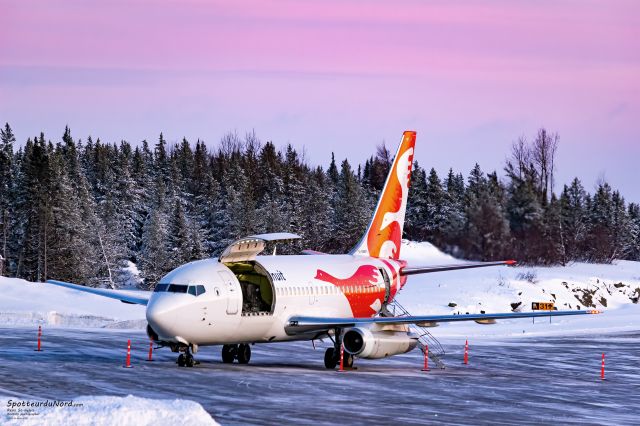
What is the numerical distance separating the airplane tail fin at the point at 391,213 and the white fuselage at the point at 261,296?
1312 mm

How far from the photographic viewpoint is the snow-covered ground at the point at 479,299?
63750 mm

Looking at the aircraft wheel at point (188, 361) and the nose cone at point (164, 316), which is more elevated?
the nose cone at point (164, 316)

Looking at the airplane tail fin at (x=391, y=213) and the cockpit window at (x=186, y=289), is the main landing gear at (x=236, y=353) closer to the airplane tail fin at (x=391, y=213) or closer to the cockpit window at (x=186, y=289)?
the cockpit window at (x=186, y=289)

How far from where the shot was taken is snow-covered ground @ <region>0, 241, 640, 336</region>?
6375cm

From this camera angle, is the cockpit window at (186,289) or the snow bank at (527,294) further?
the snow bank at (527,294)

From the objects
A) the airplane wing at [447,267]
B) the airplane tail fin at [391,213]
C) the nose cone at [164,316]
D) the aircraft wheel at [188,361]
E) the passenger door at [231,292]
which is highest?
the airplane tail fin at [391,213]

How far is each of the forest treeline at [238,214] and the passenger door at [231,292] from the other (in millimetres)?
19405

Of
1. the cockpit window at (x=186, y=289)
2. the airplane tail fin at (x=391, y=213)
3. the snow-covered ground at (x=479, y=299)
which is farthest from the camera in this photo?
the snow-covered ground at (x=479, y=299)

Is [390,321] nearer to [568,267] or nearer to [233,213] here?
[568,267]

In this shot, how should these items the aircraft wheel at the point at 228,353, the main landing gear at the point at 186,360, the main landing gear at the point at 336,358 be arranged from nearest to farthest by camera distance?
the main landing gear at the point at 186,360
the main landing gear at the point at 336,358
the aircraft wheel at the point at 228,353

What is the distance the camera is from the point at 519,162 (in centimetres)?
7019

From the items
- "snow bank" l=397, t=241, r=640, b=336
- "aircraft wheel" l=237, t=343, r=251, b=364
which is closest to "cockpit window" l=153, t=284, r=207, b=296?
"aircraft wheel" l=237, t=343, r=251, b=364

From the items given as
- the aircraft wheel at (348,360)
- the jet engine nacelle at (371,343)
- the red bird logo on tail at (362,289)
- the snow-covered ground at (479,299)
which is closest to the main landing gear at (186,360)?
the jet engine nacelle at (371,343)

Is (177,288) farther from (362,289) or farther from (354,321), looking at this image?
(362,289)
